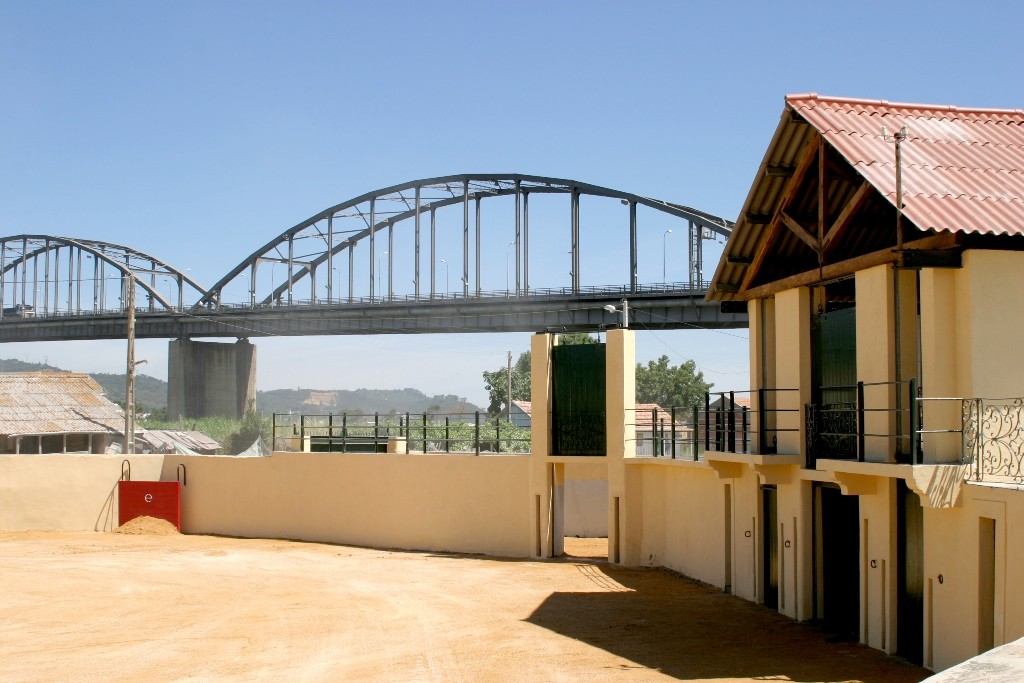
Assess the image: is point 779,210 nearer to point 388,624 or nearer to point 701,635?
point 701,635

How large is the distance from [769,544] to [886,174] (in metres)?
7.19

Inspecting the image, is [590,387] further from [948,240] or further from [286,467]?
[948,240]

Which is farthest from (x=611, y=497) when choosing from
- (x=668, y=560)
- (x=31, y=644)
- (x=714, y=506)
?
(x=31, y=644)

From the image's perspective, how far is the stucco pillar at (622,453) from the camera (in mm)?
23234

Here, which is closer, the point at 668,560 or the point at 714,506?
the point at 714,506

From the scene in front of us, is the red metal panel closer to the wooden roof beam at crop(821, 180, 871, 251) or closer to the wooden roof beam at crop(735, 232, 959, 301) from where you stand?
the wooden roof beam at crop(735, 232, 959, 301)

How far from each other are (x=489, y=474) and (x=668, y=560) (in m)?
4.90

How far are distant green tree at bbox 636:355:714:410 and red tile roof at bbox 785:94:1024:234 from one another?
10519cm

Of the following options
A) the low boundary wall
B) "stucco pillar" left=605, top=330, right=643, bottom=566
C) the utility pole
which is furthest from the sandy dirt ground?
the utility pole

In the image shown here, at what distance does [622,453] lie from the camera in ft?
76.7

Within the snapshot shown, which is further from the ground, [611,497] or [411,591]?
[611,497]

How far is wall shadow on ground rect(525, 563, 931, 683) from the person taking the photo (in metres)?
12.9

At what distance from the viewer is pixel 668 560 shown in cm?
2266

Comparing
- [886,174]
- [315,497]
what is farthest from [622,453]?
[886,174]
